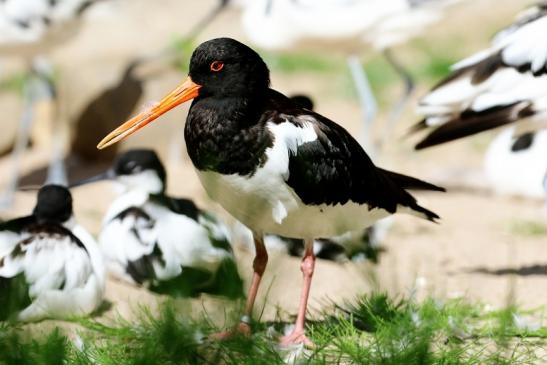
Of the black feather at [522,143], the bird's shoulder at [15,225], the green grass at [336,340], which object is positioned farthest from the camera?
the black feather at [522,143]

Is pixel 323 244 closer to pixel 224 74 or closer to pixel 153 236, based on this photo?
pixel 153 236

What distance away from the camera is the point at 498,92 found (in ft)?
18.3

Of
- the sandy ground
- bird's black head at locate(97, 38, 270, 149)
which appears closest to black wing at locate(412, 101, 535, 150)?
the sandy ground

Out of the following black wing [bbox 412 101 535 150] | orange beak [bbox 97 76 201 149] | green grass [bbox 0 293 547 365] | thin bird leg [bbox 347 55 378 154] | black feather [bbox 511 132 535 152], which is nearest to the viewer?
green grass [bbox 0 293 547 365]

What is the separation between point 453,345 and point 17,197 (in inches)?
193

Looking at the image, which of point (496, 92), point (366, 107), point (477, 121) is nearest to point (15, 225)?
point (477, 121)

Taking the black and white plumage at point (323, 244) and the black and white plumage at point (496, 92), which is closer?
the black and white plumage at point (496, 92)

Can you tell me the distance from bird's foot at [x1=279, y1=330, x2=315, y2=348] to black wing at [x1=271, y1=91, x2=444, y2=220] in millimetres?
507

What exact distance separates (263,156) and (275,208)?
24 cm

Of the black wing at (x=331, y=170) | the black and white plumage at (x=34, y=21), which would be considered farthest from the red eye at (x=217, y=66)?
the black and white plumage at (x=34, y=21)

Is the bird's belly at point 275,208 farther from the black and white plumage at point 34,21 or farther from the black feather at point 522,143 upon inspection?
the black and white plumage at point 34,21

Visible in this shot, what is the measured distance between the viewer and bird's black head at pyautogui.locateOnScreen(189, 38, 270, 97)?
4255 millimetres

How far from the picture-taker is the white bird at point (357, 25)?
8.04 meters

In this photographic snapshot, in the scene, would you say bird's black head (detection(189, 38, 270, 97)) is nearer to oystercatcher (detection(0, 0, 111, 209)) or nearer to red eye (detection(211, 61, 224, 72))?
red eye (detection(211, 61, 224, 72))
